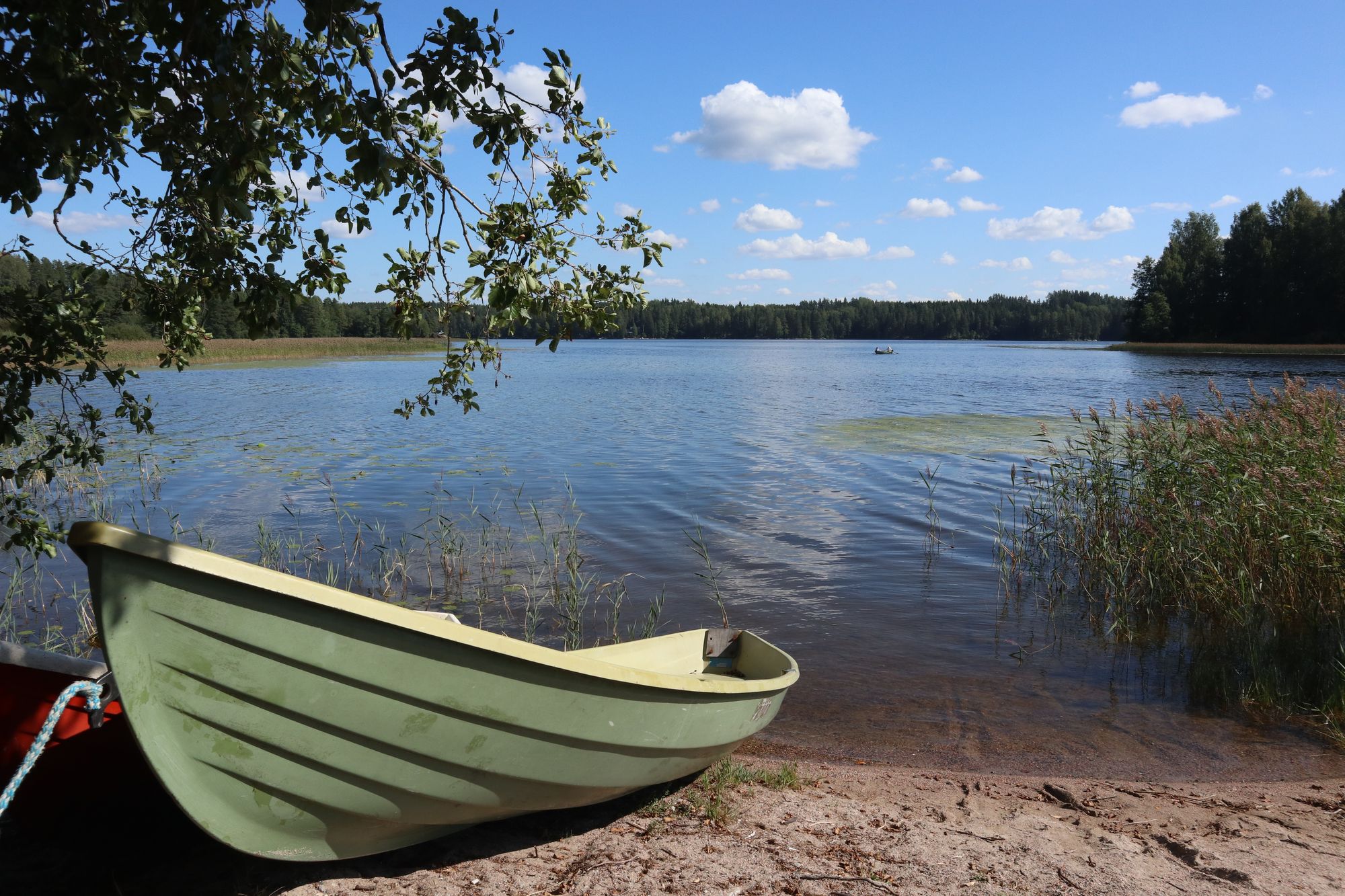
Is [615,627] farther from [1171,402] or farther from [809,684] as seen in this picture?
[1171,402]

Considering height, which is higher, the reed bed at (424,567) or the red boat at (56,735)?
the red boat at (56,735)

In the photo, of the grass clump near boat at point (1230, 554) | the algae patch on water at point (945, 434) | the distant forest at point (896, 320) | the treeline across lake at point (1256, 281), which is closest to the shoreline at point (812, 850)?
the grass clump near boat at point (1230, 554)

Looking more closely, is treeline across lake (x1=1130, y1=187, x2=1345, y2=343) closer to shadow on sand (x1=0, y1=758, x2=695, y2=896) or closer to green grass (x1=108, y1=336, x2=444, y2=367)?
green grass (x1=108, y1=336, x2=444, y2=367)

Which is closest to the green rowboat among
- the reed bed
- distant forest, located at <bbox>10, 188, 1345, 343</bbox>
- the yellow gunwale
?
→ the yellow gunwale

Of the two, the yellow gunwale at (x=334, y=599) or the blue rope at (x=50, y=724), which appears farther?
the blue rope at (x=50, y=724)

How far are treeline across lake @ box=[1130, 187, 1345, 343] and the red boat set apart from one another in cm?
8960

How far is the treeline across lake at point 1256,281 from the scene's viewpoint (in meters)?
74.2

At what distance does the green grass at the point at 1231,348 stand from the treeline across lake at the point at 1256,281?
165cm

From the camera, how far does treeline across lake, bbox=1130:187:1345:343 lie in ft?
244

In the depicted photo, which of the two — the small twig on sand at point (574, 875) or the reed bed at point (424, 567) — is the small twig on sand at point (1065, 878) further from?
the reed bed at point (424, 567)

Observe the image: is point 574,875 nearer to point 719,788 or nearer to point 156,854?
point 719,788

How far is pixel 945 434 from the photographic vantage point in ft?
75.3

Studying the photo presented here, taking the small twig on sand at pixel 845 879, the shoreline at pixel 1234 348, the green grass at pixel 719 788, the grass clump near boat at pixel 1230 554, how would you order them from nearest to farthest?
the small twig on sand at pixel 845 879 → the green grass at pixel 719 788 → the grass clump near boat at pixel 1230 554 → the shoreline at pixel 1234 348

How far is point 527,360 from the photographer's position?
74.6 meters
